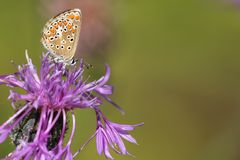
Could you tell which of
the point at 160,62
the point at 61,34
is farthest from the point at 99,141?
the point at 160,62

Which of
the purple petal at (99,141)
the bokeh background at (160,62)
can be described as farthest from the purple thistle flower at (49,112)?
the bokeh background at (160,62)

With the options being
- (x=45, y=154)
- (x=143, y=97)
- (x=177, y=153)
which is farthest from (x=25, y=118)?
(x=143, y=97)

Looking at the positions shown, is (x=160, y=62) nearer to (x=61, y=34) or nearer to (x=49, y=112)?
(x=61, y=34)

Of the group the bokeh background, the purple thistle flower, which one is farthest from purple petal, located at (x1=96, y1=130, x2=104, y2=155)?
the bokeh background

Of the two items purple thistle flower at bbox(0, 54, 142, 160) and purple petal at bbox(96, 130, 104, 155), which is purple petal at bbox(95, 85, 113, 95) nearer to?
purple thistle flower at bbox(0, 54, 142, 160)

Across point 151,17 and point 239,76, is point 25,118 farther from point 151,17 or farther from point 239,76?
point 151,17

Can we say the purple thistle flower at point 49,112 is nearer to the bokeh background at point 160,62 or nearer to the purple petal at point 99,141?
the purple petal at point 99,141
